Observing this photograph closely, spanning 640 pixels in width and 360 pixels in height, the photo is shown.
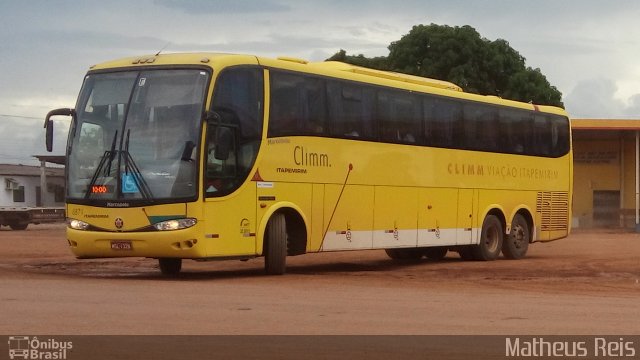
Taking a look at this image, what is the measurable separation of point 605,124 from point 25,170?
38343 mm

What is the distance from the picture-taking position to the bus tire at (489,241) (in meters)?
25.8

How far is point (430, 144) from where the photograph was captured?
23578 mm

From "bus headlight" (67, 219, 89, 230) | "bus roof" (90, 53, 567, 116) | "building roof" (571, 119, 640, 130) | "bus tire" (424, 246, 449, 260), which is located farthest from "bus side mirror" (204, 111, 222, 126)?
"building roof" (571, 119, 640, 130)

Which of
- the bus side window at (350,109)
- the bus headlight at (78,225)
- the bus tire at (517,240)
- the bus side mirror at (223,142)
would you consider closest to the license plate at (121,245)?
the bus headlight at (78,225)

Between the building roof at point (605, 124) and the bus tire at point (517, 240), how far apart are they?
22304 mm

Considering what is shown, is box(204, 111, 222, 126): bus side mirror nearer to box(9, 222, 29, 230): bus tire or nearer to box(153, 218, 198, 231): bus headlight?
box(153, 218, 198, 231): bus headlight

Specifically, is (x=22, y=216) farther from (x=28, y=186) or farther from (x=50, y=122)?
(x=50, y=122)

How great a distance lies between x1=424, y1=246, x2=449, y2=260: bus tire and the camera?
26.9m

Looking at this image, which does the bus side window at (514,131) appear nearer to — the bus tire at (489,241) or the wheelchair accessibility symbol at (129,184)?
the bus tire at (489,241)

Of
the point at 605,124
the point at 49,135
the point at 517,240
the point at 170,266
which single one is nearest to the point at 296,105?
the point at 170,266

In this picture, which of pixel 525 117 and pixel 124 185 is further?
pixel 525 117

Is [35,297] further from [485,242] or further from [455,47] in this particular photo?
[455,47]
